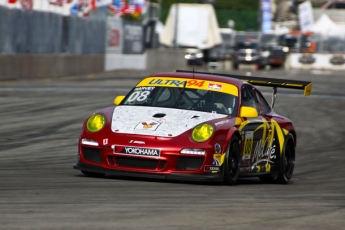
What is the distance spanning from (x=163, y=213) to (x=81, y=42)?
1146 inches

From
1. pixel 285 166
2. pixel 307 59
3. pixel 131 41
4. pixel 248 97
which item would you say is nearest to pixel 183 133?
pixel 248 97

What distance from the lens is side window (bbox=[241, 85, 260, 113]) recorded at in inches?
400

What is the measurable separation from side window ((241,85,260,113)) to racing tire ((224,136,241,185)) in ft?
2.82

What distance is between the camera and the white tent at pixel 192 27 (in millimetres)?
54406

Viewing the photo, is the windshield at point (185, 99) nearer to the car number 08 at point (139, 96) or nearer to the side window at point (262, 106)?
the car number 08 at point (139, 96)

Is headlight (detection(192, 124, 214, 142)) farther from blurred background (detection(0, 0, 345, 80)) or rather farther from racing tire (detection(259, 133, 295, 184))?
blurred background (detection(0, 0, 345, 80))

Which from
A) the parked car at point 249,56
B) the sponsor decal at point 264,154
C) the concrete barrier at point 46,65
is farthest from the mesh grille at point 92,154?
the parked car at point 249,56

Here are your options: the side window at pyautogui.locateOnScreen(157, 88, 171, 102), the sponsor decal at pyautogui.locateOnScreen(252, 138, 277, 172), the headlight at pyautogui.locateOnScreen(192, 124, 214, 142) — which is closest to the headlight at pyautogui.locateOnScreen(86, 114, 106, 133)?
the side window at pyautogui.locateOnScreen(157, 88, 171, 102)

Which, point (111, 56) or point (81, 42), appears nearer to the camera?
point (81, 42)

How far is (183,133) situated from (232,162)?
73cm

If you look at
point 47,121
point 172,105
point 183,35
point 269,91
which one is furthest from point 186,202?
point 183,35

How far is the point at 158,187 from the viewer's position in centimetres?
847

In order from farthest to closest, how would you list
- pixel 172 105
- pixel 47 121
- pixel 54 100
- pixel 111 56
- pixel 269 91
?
pixel 111 56, pixel 269 91, pixel 54 100, pixel 47 121, pixel 172 105

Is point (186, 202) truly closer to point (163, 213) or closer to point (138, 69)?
point (163, 213)
